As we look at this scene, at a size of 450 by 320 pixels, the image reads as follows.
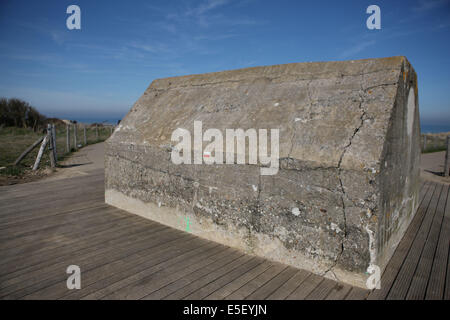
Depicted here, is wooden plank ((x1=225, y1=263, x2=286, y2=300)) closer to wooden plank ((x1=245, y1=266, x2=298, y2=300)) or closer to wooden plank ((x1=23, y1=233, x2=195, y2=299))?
wooden plank ((x1=245, y1=266, x2=298, y2=300))

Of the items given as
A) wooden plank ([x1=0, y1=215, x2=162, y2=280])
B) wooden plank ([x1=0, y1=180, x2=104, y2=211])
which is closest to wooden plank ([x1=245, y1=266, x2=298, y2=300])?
wooden plank ([x1=0, y1=215, x2=162, y2=280])

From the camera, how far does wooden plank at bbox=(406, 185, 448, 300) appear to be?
8.11 ft

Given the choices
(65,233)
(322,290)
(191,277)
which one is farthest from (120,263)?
(322,290)

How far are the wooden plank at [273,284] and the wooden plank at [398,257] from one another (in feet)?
2.24

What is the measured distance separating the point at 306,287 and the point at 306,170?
1036mm

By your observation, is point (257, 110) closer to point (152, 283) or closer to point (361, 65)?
point (361, 65)

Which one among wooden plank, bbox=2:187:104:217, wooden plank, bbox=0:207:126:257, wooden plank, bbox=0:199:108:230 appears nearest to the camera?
wooden plank, bbox=0:207:126:257

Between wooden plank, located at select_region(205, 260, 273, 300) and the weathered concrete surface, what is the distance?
184 mm

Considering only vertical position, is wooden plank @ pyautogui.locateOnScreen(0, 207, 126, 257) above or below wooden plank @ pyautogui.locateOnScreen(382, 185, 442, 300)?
above

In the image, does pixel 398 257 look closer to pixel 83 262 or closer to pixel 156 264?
pixel 156 264

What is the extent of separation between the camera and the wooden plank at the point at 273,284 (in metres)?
2.42

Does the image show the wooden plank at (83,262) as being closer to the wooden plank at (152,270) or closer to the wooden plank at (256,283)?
the wooden plank at (152,270)

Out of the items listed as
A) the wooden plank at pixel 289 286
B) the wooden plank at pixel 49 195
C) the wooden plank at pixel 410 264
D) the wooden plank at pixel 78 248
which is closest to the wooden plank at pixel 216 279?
the wooden plank at pixel 289 286
